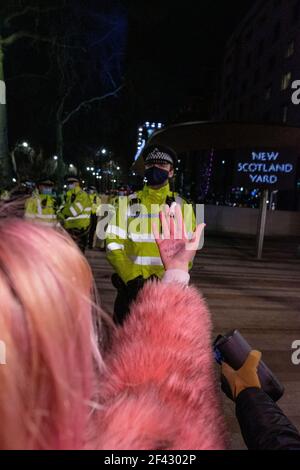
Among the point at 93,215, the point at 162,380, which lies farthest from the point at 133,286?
the point at 93,215

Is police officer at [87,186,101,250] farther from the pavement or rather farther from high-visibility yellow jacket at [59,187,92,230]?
high-visibility yellow jacket at [59,187,92,230]

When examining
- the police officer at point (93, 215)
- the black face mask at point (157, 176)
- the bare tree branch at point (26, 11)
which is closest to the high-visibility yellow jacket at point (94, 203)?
the police officer at point (93, 215)

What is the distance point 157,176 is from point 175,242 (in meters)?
1.40

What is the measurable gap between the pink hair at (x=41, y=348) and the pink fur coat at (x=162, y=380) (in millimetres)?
131

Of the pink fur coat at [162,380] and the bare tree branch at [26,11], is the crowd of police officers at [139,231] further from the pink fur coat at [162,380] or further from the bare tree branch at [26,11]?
the bare tree branch at [26,11]

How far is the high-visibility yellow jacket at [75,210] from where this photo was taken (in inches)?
389

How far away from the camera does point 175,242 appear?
2.00 meters

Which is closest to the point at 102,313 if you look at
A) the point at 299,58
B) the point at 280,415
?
the point at 280,415

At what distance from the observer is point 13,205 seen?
110 cm

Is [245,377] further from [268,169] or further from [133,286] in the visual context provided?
[268,169]

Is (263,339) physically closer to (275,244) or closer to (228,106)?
(275,244)

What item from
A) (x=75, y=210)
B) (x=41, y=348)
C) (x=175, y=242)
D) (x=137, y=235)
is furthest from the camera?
(x=75, y=210)

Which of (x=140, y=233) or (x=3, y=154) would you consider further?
(x=3, y=154)

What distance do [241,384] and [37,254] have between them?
3.77 ft
